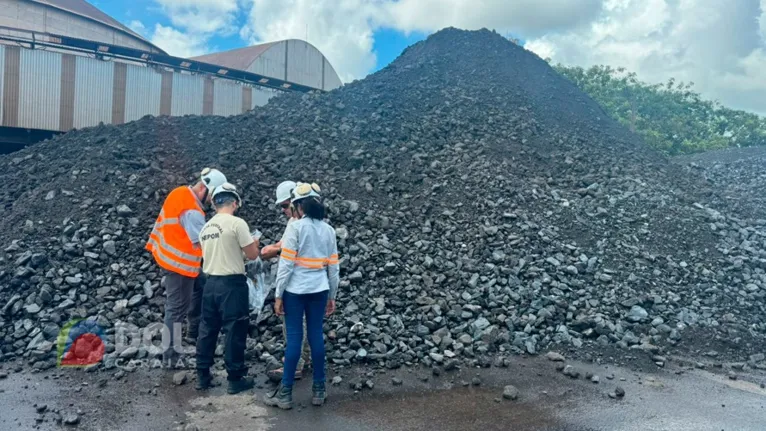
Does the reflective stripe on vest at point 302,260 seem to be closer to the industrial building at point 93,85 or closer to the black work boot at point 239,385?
the black work boot at point 239,385

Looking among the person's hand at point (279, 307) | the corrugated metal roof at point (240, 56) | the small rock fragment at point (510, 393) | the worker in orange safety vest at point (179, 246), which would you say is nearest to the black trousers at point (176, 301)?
the worker in orange safety vest at point (179, 246)

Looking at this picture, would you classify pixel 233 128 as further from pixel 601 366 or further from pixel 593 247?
pixel 601 366

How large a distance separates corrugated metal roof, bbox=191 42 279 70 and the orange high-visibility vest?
60.5 ft

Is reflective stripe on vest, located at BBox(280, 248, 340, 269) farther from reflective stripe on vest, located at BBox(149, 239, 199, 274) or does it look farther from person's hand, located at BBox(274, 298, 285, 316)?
reflective stripe on vest, located at BBox(149, 239, 199, 274)

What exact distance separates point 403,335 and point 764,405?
327 centimetres

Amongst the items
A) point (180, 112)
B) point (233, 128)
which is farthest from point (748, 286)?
point (180, 112)

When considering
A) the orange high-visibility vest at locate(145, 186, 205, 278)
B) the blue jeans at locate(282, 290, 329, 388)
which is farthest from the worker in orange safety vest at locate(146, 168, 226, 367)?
the blue jeans at locate(282, 290, 329, 388)

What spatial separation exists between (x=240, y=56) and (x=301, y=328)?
22.0 meters

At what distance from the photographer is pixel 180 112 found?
16.0 metres

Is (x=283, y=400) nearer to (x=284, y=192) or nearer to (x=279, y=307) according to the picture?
(x=279, y=307)

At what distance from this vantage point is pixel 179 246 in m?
4.51

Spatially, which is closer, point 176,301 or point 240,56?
point 176,301

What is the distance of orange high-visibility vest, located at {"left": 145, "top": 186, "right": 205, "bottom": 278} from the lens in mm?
4492

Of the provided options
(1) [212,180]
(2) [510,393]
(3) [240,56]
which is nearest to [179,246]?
(1) [212,180]
